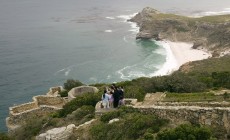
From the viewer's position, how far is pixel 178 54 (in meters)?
86.2

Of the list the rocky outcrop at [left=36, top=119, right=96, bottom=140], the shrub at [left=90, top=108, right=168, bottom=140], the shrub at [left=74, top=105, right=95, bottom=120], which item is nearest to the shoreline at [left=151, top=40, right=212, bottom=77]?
the shrub at [left=74, top=105, right=95, bottom=120]

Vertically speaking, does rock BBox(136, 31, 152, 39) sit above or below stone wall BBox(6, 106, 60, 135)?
below

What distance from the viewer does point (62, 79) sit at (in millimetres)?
65562

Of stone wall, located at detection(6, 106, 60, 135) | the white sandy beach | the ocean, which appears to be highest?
stone wall, located at detection(6, 106, 60, 135)

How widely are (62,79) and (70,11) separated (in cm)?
9406

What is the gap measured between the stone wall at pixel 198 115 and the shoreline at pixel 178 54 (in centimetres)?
5244

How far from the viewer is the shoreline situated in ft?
242

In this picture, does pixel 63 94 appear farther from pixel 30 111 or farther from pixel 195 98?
pixel 195 98

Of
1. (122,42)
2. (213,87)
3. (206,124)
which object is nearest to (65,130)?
(206,124)

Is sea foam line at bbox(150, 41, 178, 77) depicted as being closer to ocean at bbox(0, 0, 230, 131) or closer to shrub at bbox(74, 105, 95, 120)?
ocean at bbox(0, 0, 230, 131)

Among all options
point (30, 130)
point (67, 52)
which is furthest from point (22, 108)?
point (67, 52)

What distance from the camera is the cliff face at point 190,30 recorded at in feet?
307

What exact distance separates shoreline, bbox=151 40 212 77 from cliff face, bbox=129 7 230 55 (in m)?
2.92

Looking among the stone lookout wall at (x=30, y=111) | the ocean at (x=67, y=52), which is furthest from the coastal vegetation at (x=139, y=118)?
the ocean at (x=67, y=52)
